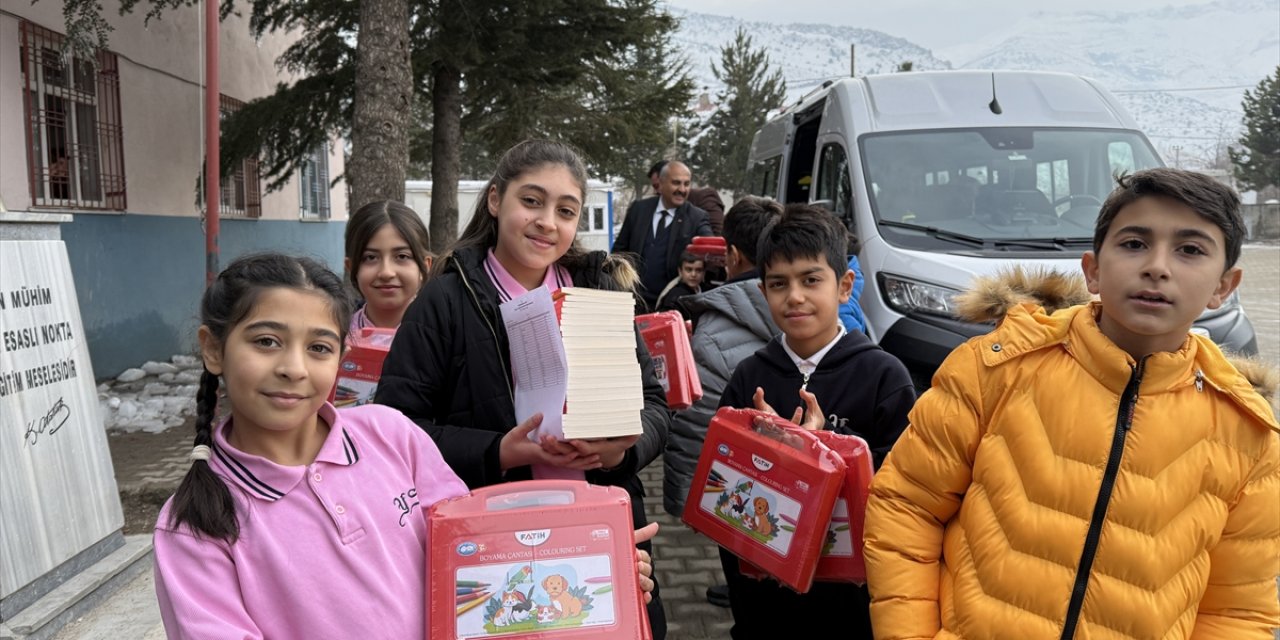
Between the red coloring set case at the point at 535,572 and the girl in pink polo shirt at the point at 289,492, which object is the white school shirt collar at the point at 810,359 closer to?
the girl in pink polo shirt at the point at 289,492

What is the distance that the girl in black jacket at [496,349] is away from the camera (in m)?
2.02

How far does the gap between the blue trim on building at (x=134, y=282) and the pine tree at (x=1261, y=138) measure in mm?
53110

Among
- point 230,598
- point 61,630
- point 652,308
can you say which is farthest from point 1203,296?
point 652,308

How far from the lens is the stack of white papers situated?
186 centimetres

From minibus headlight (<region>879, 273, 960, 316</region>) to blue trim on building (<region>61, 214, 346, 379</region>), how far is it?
614cm

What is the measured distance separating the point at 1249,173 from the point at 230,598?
5822cm

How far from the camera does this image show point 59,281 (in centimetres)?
381

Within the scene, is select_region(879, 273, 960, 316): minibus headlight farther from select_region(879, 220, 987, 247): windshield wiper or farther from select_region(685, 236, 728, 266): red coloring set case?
select_region(685, 236, 728, 266): red coloring set case

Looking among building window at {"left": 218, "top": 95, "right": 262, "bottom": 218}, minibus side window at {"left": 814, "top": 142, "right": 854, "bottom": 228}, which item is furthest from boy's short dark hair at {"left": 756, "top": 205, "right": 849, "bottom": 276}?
building window at {"left": 218, "top": 95, "right": 262, "bottom": 218}

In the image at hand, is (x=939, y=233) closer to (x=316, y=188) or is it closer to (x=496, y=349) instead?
(x=496, y=349)

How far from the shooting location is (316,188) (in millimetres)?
17281

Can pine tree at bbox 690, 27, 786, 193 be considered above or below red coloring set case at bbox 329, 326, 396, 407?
above

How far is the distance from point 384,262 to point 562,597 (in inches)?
85.0

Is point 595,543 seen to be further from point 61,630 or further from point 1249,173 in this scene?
point 1249,173
